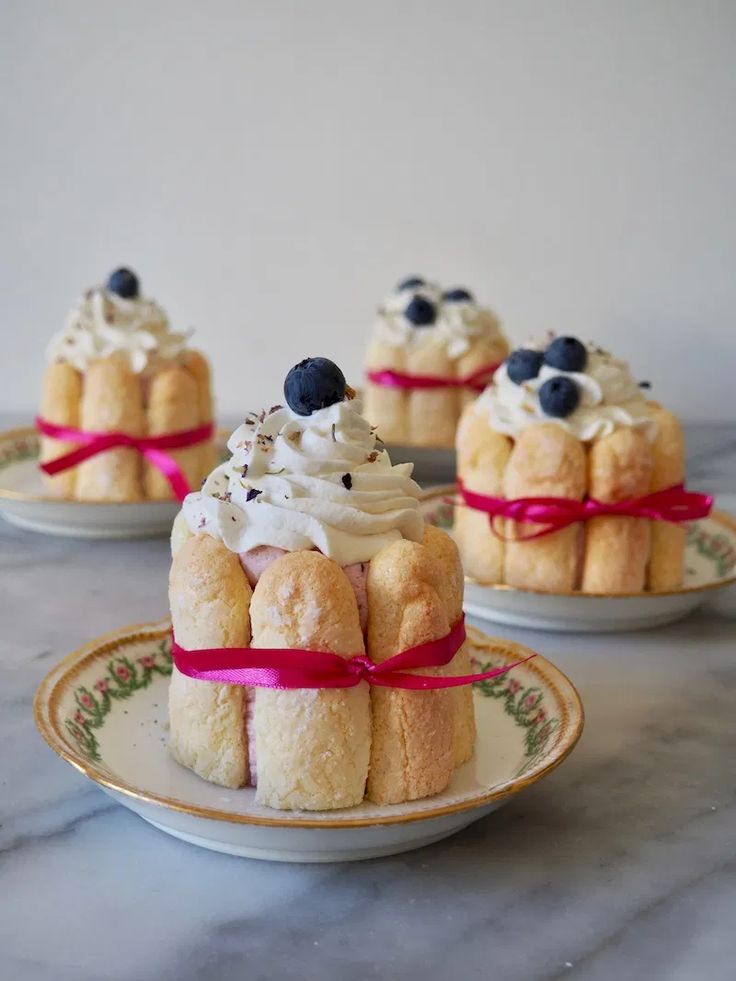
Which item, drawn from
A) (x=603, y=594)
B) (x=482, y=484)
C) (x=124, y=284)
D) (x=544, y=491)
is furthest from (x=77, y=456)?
(x=603, y=594)

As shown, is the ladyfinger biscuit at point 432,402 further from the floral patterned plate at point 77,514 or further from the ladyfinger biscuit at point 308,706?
the ladyfinger biscuit at point 308,706

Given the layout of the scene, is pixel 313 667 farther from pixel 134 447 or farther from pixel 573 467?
pixel 134 447

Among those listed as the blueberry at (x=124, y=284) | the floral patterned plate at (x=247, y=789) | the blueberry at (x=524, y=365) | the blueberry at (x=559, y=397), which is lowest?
the floral patterned plate at (x=247, y=789)

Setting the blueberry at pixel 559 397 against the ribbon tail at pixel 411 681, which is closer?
the ribbon tail at pixel 411 681

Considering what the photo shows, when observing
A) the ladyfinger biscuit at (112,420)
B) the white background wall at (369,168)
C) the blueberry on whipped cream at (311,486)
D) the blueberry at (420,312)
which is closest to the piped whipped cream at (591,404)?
the blueberry on whipped cream at (311,486)

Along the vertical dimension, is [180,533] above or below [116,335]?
below

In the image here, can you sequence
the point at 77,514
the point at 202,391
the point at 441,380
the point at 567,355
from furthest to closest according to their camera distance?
the point at 441,380
the point at 202,391
the point at 77,514
the point at 567,355
